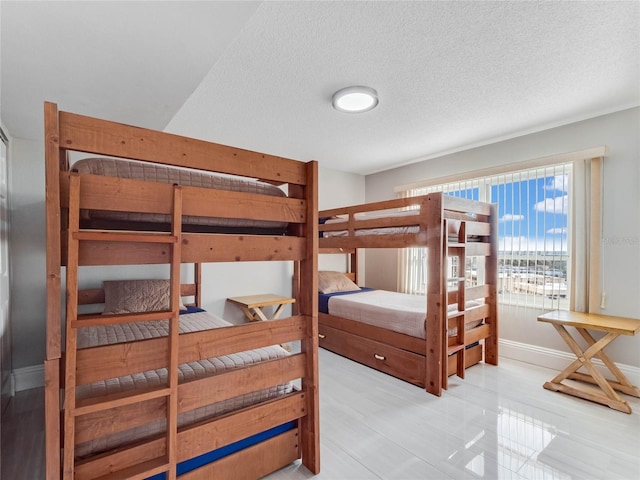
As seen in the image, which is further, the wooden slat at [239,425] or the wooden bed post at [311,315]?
the wooden bed post at [311,315]

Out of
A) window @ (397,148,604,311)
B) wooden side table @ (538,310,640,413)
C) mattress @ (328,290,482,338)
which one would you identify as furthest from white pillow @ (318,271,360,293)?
wooden side table @ (538,310,640,413)

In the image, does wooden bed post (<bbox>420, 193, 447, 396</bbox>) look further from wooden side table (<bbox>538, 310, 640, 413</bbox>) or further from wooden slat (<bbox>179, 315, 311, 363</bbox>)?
wooden slat (<bbox>179, 315, 311, 363</bbox>)

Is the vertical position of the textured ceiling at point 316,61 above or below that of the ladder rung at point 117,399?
above

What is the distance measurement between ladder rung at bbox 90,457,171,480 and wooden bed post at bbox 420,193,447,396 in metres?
1.97

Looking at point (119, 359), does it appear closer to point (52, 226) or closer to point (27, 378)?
point (52, 226)

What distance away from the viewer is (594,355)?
2.46m

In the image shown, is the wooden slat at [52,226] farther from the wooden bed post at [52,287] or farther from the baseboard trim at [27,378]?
the baseboard trim at [27,378]

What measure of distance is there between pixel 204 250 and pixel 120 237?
0.30 m

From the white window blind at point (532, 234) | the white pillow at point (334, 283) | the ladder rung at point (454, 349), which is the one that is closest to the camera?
the ladder rung at point (454, 349)

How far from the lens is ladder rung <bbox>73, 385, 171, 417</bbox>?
41.9 inches

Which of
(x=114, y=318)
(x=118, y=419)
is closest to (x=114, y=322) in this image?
(x=114, y=318)

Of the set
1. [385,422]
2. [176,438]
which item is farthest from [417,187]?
[176,438]

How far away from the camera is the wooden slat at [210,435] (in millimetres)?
1135

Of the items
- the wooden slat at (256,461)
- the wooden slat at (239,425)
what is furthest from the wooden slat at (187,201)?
the wooden slat at (256,461)
